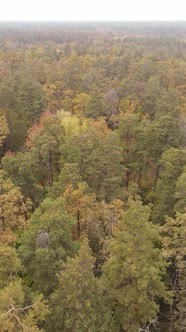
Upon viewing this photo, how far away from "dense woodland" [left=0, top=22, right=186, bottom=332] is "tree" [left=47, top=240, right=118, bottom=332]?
6cm

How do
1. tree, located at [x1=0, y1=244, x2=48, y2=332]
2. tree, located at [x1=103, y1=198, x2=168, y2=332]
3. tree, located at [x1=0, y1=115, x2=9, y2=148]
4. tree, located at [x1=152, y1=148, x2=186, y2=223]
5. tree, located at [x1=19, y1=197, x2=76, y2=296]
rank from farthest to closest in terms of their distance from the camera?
tree, located at [x1=0, y1=115, x2=9, y2=148] < tree, located at [x1=152, y1=148, x2=186, y2=223] < tree, located at [x1=19, y1=197, x2=76, y2=296] < tree, located at [x1=103, y1=198, x2=168, y2=332] < tree, located at [x1=0, y1=244, x2=48, y2=332]

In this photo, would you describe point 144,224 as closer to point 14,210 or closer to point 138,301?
point 138,301

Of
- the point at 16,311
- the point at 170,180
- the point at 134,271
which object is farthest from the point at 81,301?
the point at 170,180

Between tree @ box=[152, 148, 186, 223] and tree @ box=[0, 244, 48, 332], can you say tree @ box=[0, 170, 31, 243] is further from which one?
tree @ box=[152, 148, 186, 223]

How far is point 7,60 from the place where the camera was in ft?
237

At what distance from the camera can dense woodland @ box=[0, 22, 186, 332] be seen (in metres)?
20.8

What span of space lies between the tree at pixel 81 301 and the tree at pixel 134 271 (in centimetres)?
115

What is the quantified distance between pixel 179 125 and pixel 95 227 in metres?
16.8

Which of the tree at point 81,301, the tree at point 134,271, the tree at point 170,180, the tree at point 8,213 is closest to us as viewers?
the tree at point 81,301

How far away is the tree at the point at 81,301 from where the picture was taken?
779 inches

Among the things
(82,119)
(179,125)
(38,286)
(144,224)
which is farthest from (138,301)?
(82,119)

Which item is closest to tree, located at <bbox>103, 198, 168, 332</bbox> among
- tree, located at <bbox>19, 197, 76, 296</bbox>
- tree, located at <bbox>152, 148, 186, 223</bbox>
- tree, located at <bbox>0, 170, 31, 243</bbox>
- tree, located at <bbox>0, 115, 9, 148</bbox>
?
tree, located at <bbox>19, 197, 76, 296</bbox>

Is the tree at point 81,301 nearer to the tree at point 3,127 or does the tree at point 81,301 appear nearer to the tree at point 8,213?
the tree at point 8,213

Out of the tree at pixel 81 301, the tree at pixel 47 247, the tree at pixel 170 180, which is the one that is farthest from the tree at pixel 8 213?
the tree at pixel 170 180
